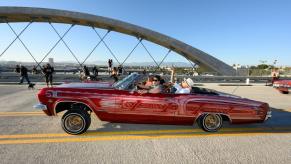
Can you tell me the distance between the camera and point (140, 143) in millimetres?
4793

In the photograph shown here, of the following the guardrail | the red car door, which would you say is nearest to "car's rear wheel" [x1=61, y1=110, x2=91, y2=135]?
the red car door

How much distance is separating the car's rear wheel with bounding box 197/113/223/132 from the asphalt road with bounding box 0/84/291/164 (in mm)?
153

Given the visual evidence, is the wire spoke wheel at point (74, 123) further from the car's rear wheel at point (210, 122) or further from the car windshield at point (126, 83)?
the car's rear wheel at point (210, 122)

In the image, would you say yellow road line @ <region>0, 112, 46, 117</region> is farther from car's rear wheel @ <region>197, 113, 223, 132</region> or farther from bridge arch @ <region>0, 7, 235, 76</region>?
bridge arch @ <region>0, 7, 235, 76</region>

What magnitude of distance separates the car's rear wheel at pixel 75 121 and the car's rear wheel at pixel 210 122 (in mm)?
2630

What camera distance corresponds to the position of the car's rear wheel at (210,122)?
5543 millimetres

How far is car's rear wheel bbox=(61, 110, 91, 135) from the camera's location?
17.0 ft

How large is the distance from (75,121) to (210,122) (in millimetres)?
3129

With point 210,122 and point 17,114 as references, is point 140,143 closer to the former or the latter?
point 210,122

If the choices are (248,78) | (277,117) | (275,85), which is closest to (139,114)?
(277,117)

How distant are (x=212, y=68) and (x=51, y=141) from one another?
18.0 m

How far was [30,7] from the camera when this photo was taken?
17203mm

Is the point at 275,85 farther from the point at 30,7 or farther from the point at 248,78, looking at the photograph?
the point at 30,7

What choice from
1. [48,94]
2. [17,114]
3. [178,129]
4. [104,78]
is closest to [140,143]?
[178,129]
